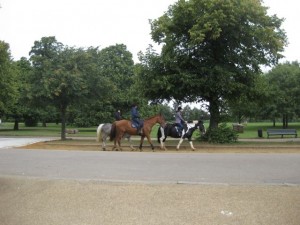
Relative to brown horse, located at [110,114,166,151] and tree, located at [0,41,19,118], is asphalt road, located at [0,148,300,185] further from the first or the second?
tree, located at [0,41,19,118]

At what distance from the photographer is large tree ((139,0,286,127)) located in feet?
72.7

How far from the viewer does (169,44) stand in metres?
23.6

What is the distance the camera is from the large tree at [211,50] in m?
22.2

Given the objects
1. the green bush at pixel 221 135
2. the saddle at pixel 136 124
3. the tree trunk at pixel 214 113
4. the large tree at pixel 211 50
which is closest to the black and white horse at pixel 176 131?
the saddle at pixel 136 124

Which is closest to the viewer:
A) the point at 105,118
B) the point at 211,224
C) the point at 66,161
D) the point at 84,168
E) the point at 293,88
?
the point at 211,224

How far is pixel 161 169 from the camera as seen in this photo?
1241 centimetres

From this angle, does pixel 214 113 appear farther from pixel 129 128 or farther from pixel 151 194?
pixel 151 194

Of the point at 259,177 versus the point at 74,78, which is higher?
the point at 74,78

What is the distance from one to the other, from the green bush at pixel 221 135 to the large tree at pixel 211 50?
1.19 meters

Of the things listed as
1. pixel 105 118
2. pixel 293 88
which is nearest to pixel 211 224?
pixel 105 118

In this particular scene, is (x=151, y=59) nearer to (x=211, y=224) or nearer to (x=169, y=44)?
(x=169, y=44)

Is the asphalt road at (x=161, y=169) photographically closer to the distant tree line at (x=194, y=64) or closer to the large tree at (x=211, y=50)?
the distant tree line at (x=194, y=64)

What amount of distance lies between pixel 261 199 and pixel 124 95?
4231 centimetres

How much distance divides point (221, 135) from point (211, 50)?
17.5ft
